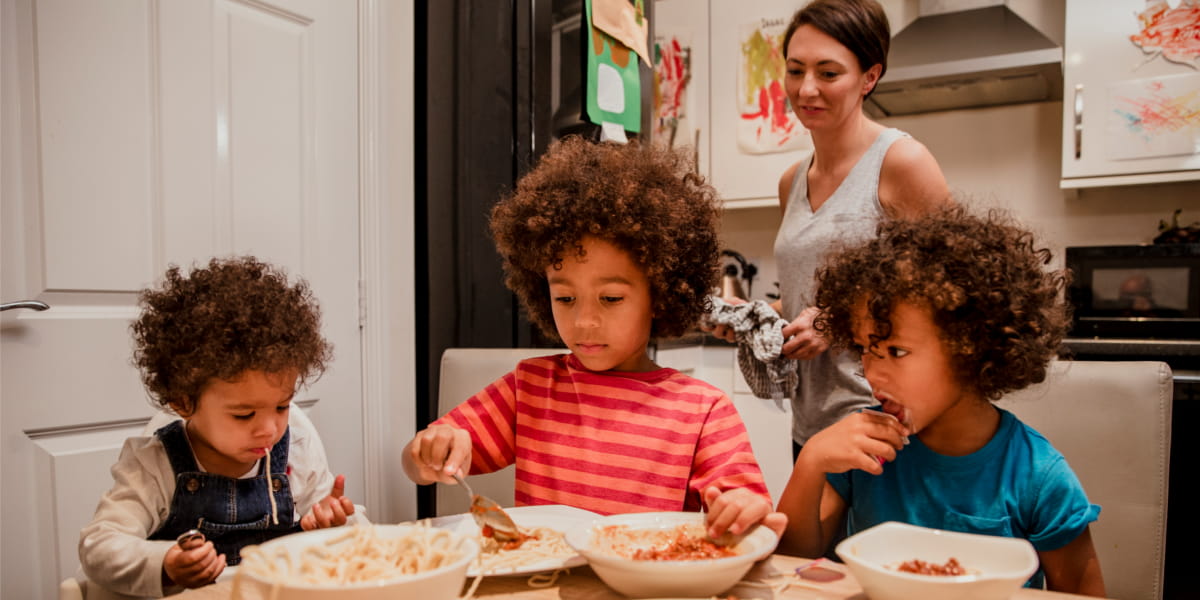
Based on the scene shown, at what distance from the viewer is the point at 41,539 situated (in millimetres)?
1394

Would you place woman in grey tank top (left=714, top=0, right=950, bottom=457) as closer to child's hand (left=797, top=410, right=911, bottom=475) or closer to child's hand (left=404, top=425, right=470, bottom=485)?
child's hand (left=797, top=410, right=911, bottom=475)

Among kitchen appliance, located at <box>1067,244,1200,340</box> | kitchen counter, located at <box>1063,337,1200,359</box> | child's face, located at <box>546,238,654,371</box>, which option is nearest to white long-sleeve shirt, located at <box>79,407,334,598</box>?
child's face, located at <box>546,238,654,371</box>

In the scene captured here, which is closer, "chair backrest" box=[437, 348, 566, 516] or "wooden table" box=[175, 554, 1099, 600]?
"wooden table" box=[175, 554, 1099, 600]

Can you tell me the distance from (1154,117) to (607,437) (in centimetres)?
243

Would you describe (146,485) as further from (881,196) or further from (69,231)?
(881,196)

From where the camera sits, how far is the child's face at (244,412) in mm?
981

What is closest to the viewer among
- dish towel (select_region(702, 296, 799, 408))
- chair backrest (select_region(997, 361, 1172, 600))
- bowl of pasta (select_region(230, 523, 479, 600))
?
bowl of pasta (select_region(230, 523, 479, 600))

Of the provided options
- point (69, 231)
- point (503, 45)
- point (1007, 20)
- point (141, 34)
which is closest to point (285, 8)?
point (141, 34)

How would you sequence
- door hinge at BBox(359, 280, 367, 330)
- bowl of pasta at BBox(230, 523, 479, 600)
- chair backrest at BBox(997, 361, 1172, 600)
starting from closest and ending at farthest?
1. bowl of pasta at BBox(230, 523, 479, 600)
2. chair backrest at BBox(997, 361, 1172, 600)
3. door hinge at BBox(359, 280, 367, 330)

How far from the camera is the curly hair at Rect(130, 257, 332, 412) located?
975 millimetres

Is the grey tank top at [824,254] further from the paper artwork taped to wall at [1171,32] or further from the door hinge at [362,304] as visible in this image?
the paper artwork taped to wall at [1171,32]

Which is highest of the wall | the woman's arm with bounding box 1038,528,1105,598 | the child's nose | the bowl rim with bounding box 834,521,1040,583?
the wall

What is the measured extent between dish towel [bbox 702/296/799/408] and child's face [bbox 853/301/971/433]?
0.41 metres

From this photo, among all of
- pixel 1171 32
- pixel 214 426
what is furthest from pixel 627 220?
pixel 1171 32
